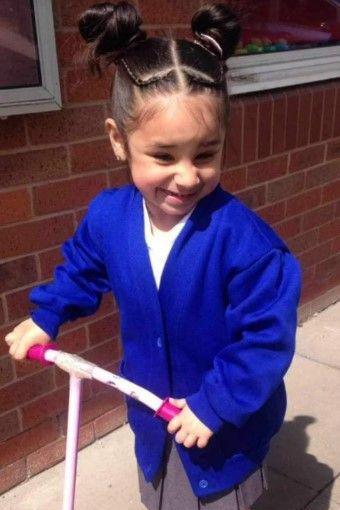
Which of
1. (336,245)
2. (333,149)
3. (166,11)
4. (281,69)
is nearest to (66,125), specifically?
(166,11)

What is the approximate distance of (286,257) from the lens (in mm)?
1618

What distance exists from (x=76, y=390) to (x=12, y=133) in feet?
3.52

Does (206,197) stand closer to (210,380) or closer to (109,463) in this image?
(210,380)

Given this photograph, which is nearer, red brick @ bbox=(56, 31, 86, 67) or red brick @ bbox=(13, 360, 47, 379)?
red brick @ bbox=(56, 31, 86, 67)

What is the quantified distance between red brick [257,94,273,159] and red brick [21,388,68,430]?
5.29 ft

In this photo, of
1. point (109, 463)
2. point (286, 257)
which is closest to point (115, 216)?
point (286, 257)

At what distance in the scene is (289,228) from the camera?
3768 millimetres

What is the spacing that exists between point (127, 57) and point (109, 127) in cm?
19

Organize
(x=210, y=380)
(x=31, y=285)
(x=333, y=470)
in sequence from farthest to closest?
(x=333, y=470)
(x=31, y=285)
(x=210, y=380)

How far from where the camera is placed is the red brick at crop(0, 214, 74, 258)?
238 centimetres

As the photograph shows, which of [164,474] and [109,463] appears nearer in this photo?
[164,474]

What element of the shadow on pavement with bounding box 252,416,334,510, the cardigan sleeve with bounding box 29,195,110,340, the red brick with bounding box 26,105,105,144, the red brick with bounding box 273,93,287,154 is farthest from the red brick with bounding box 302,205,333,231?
the cardigan sleeve with bounding box 29,195,110,340

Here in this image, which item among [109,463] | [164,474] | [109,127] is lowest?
[109,463]

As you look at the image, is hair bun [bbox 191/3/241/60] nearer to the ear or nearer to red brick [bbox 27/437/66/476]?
the ear
